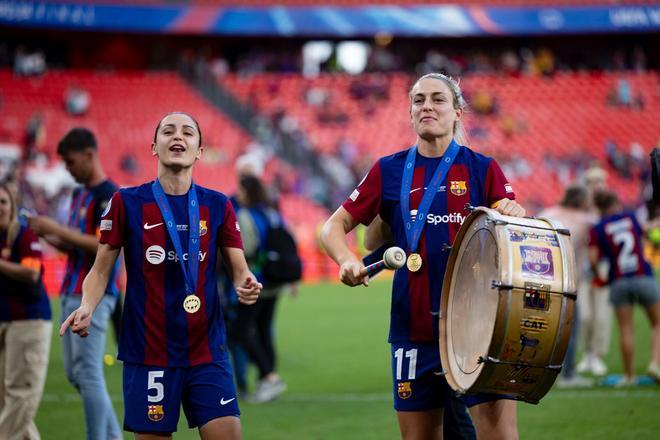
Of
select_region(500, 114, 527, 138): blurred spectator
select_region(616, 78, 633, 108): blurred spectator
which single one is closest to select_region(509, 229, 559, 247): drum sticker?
select_region(500, 114, 527, 138): blurred spectator

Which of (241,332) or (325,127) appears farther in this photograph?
(325,127)

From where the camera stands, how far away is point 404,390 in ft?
15.6

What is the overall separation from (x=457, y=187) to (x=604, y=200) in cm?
636

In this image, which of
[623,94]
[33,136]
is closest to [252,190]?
[33,136]

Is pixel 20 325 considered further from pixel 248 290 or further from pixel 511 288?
pixel 511 288

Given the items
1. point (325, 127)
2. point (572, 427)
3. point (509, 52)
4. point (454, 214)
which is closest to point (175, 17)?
point (325, 127)

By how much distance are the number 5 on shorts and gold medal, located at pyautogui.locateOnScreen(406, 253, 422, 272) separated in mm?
1295

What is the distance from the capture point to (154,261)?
4.93 meters

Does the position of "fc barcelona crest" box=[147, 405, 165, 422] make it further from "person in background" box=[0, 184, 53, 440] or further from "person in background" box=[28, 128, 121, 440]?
"person in background" box=[0, 184, 53, 440]

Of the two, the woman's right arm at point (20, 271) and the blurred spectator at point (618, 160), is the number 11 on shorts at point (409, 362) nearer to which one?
the woman's right arm at point (20, 271)

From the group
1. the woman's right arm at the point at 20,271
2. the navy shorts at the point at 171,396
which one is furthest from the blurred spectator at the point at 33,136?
the navy shorts at the point at 171,396

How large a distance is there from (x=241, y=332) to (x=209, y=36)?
31.0m

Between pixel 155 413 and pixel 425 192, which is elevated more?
pixel 425 192

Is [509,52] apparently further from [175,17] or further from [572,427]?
[572,427]
